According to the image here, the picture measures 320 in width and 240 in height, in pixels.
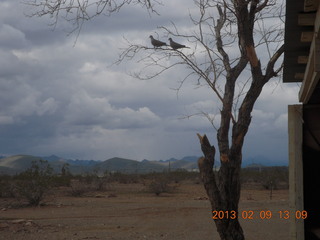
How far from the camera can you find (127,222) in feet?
50.6

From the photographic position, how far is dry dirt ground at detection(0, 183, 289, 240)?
1296 cm

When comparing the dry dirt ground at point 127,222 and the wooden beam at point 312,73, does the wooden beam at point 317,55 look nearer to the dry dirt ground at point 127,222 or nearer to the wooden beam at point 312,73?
the wooden beam at point 312,73

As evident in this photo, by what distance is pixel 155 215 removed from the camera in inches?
674

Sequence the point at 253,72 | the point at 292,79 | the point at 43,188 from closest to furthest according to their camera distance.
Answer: the point at 292,79
the point at 253,72
the point at 43,188

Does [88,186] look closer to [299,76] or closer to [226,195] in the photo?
[226,195]

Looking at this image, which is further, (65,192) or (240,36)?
(65,192)

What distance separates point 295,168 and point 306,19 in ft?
5.52

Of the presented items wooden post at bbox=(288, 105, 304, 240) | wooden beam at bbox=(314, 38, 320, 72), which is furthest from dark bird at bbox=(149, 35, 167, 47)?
wooden beam at bbox=(314, 38, 320, 72)

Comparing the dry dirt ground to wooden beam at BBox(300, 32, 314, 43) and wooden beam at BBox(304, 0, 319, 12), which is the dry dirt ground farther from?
wooden beam at BBox(304, 0, 319, 12)

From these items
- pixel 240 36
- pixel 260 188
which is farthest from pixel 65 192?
pixel 240 36

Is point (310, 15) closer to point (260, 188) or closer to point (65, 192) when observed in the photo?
point (65, 192)

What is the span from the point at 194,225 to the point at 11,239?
5.21 meters

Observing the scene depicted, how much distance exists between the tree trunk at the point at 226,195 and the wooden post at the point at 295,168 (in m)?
3.21

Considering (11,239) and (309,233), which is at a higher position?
(309,233)
